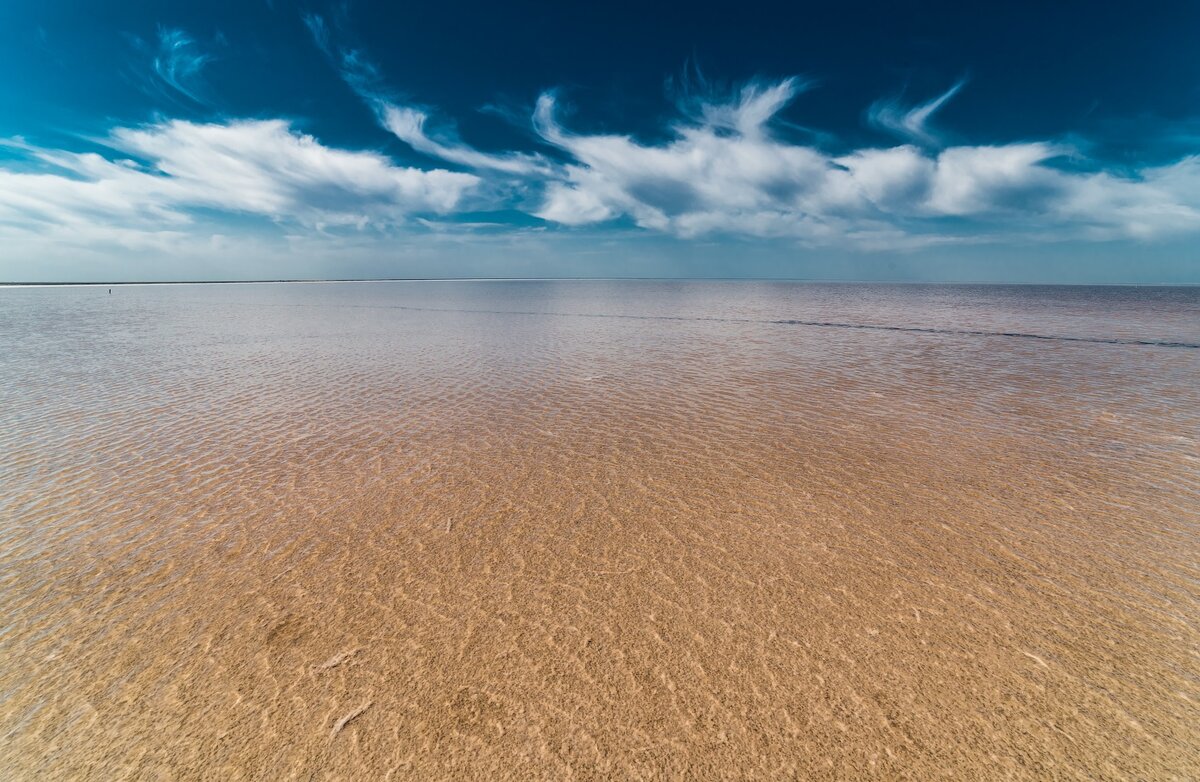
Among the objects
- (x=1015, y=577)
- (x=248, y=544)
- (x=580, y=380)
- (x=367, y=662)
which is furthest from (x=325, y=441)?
(x=1015, y=577)

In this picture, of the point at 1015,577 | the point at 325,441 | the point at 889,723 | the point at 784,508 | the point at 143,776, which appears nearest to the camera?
the point at 143,776

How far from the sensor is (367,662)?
392 cm

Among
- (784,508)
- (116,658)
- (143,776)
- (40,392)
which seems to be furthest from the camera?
(40,392)

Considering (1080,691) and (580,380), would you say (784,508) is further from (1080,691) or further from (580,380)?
(580,380)

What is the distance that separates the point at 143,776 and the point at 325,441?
6312 mm

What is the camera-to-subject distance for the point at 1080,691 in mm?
3580

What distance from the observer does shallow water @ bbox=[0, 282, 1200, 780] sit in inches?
129

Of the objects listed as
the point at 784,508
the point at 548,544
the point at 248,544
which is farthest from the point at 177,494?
the point at 784,508

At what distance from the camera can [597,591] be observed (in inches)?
190

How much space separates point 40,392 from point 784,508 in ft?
55.7

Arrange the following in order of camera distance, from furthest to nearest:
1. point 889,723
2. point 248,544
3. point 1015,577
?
point 248,544 → point 1015,577 → point 889,723

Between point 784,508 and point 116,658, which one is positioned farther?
point 784,508

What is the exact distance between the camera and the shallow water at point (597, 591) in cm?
328

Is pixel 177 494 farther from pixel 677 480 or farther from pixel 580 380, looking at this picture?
pixel 580 380
